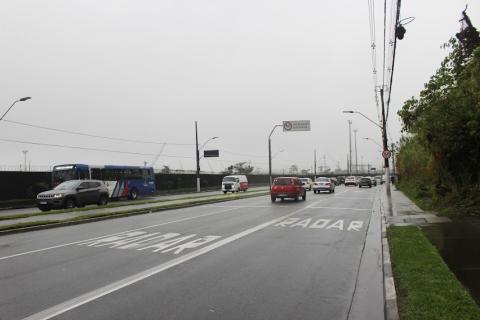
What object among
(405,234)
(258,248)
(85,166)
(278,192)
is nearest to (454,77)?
(278,192)

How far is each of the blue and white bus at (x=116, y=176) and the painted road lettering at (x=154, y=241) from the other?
78.0 feet

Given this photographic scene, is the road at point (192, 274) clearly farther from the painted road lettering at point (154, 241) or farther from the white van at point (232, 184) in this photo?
the white van at point (232, 184)

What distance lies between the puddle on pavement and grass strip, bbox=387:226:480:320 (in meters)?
0.18

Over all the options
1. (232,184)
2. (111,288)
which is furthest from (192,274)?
(232,184)

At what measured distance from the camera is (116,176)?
4028cm

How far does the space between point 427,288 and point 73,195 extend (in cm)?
2356

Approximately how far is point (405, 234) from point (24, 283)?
939 centimetres

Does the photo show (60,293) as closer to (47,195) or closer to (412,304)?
(412,304)

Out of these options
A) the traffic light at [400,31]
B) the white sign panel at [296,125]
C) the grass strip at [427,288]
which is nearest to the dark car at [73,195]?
the traffic light at [400,31]

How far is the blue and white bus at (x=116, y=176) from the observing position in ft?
118

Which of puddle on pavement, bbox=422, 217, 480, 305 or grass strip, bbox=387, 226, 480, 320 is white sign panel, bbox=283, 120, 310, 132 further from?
grass strip, bbox=387, 226, 480, 320

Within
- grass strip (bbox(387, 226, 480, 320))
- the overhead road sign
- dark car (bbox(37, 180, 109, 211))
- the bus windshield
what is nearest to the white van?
dark car (bbox(37, 180, 109, 211))

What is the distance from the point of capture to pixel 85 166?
121ft

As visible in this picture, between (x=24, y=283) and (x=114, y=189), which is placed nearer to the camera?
(x=24, y=283)
